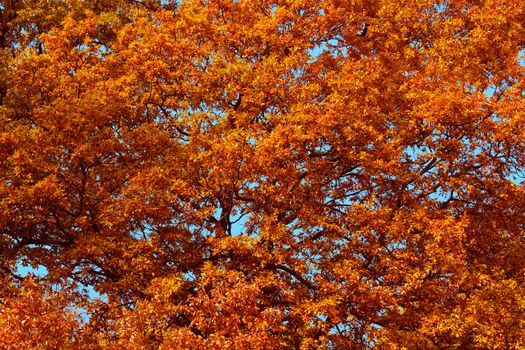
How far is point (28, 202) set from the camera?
1714 centimetres

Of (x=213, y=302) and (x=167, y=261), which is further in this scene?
(x=167, y=261)

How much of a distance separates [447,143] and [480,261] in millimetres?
3336

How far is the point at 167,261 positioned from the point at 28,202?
405 cm

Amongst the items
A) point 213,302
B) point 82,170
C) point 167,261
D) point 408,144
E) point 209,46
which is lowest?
point 213,302

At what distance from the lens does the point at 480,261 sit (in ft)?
59.1

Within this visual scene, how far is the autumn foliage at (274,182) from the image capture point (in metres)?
16.1

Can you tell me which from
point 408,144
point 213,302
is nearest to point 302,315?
point 213,302

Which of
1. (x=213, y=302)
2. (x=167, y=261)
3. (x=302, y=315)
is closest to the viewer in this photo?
(x=213, y=302)

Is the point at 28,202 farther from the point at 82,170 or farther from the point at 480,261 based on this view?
the point at 480,261

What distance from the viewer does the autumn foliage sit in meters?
16.1

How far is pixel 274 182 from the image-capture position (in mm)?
17625

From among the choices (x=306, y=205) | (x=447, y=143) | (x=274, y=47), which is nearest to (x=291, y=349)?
(x=306, y=205)

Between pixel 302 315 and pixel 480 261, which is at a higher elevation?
pixel 480 261

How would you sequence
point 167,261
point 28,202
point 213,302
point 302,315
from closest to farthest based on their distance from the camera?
point 213,302 < point 302,315 < point 28,202 < point 167,261
